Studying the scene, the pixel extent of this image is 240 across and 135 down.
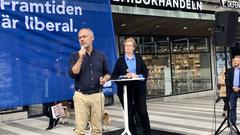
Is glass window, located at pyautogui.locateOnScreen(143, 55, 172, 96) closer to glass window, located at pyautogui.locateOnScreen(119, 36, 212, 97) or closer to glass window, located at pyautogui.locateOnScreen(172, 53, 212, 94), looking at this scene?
glass window, located at pyautogui.locateOnScreen(119, 36, 212, 97)

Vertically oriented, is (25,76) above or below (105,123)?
above

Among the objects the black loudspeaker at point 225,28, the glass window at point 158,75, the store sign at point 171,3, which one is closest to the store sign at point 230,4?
the store sign at point 171,3

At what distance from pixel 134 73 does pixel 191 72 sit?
1278 centimetres

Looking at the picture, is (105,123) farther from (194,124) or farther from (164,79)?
(164,79)

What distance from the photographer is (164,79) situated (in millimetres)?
18875

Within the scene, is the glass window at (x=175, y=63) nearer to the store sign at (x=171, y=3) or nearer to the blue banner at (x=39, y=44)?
the store sign at (x=171, y=3)

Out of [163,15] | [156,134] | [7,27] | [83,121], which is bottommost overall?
[156,134]

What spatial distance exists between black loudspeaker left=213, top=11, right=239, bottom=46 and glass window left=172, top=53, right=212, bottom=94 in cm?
1033

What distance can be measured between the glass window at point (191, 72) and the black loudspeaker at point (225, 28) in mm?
10334

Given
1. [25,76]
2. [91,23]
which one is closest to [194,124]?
[91,23]

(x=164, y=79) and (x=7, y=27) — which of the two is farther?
(x=164, y=79)

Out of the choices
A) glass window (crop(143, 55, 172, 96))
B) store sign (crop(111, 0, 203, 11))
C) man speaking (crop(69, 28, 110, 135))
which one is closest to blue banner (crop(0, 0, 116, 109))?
man speaking (crop(69, 28, 110, 135))

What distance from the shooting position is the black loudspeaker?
29.3ft

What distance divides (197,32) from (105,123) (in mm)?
11191
